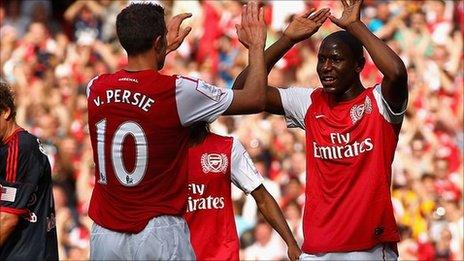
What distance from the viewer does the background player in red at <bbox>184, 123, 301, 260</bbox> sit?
924 cm

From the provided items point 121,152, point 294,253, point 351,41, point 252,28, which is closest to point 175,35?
point 252,28

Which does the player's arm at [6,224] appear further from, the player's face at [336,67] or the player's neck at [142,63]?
the player's face at [336,67]

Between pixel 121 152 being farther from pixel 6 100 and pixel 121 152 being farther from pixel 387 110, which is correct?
pixel 387 110

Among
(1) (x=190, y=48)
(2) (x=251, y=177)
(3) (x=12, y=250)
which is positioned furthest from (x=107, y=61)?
(3) (x=12, y=250)

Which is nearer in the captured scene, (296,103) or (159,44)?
(159,44)

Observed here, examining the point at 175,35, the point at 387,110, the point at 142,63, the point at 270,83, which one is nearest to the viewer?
the point at 142,63

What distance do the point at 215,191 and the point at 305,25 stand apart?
179cm

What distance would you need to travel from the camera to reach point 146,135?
7305 millimetres

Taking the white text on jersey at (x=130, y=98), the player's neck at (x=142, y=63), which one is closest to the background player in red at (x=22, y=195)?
the white text on jersey at (x=130, y=98)

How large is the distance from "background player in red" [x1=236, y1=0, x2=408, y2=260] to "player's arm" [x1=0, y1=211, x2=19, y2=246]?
170 cm

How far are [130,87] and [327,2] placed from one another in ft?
38.2

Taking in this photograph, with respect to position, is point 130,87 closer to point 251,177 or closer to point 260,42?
point 260,42

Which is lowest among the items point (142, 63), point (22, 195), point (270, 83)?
point (22, 195)

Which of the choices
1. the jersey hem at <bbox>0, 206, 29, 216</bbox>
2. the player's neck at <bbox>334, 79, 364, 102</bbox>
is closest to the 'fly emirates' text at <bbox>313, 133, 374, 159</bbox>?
the player's neck at <bbox>334, 79, 364, 102</bbox>
